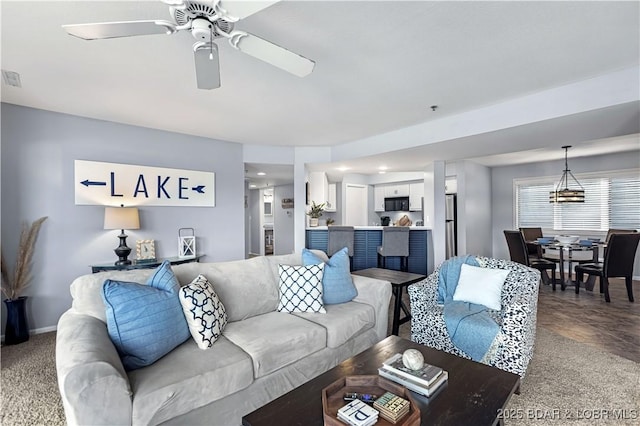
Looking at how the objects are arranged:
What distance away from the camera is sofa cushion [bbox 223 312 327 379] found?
71.4 inches

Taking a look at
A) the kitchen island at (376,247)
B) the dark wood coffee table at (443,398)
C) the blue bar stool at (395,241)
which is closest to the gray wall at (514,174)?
the kitchen island at (376,247)

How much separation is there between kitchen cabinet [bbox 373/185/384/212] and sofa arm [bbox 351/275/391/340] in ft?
18.5

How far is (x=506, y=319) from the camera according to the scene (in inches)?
84.4

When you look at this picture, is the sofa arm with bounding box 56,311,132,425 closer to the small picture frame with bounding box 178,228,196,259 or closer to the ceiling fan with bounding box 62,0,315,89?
the ceiling fan with bounding box 62,0,315,89

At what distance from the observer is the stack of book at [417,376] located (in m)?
1.36

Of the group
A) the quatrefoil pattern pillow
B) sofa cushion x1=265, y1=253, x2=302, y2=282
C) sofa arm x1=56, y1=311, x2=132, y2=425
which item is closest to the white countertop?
sofa cushion x1=265, y1=253, x2=302, y2=282

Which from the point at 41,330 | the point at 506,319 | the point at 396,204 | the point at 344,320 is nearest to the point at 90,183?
the point at 41,330

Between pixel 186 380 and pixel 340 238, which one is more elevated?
pixel 340 238

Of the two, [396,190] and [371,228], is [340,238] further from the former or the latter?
[396,190]

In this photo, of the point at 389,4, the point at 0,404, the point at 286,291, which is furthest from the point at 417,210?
the point at 0,404

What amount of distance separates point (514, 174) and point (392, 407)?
748 cm

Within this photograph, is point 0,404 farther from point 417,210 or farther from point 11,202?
point 417,210

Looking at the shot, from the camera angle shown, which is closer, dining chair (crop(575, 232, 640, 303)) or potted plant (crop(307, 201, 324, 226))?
dining chair (crop(575, 232, 640, 303))

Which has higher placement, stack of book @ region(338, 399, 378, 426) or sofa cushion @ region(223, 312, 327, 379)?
stack of book @ region(338, 399, 378, 426)
